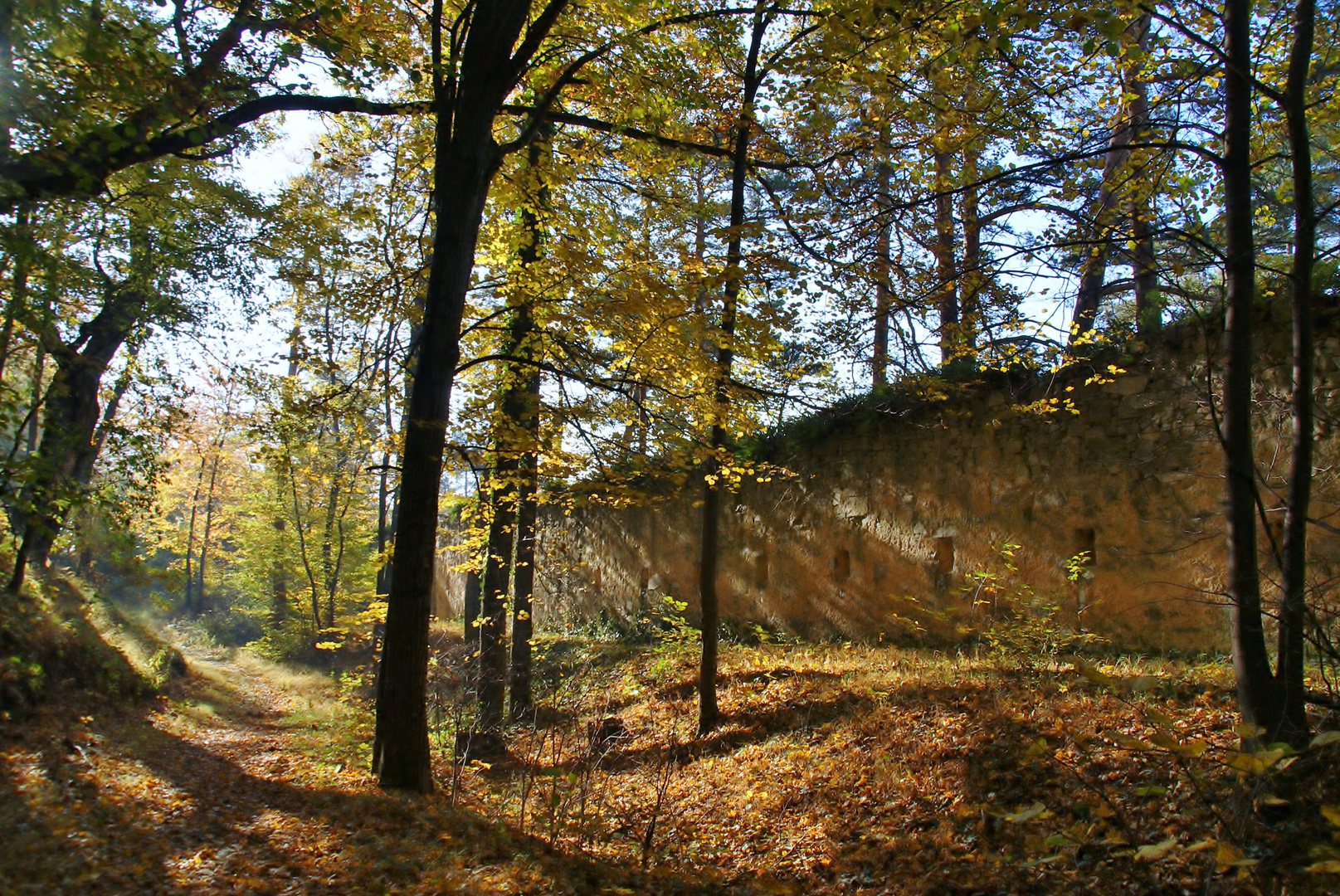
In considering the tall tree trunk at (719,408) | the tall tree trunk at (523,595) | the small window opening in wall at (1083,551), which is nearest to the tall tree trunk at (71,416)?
the tall tree trunk at (523,595)

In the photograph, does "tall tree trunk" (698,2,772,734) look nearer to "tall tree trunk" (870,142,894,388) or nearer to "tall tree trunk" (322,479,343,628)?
"tall tree trunk" (870,142,894,388)

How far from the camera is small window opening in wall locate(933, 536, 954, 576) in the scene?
31.2ft

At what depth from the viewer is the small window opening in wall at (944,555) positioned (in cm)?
950

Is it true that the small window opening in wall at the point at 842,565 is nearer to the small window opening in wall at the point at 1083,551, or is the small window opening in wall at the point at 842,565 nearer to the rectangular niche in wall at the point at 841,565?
the rectangular niche in wall at the point at 841,565

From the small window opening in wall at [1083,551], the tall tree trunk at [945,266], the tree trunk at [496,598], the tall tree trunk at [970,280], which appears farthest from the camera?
the tree trunk at [496,598]

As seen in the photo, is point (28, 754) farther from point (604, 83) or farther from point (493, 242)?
point (604, 83)

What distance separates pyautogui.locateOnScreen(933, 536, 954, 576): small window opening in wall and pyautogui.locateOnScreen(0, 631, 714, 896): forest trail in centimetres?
613

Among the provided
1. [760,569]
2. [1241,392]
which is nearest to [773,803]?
[1241,392]

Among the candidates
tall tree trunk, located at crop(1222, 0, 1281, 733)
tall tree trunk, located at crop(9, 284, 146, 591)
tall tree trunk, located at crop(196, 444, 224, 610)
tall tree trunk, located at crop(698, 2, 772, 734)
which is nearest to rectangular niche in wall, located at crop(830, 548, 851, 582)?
tall tree trunk, located at crop(698, 2, 772, 734)

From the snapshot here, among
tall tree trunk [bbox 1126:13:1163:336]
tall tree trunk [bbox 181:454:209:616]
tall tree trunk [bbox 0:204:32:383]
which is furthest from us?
tall tree trunk [bbox 181:454:209:616]

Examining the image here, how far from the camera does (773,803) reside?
5.82 meters

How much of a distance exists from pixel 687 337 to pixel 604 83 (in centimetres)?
269

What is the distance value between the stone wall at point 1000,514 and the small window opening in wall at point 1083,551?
0.06ft

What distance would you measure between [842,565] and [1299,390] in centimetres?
725
